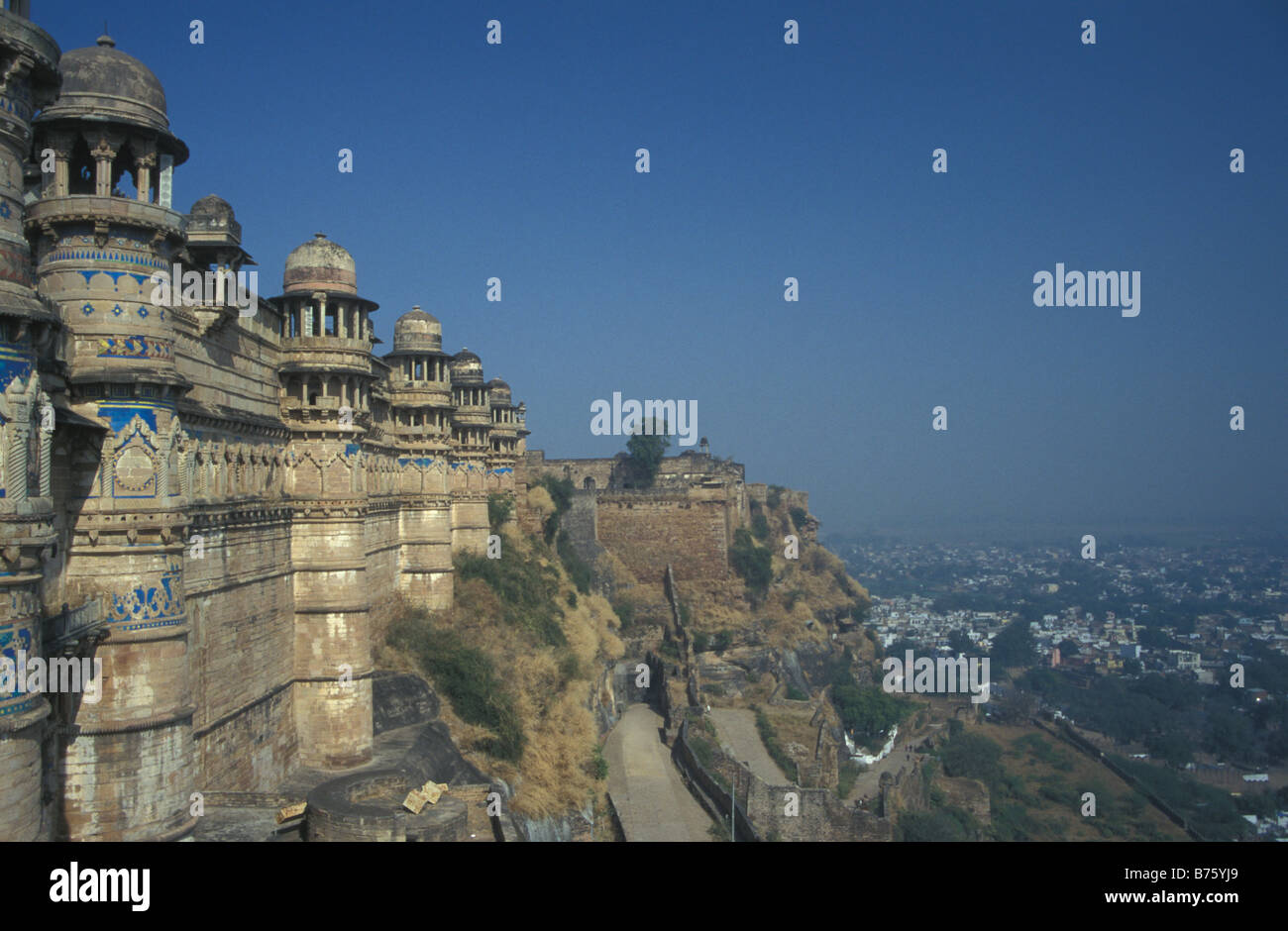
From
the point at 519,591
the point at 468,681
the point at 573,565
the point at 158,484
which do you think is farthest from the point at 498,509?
the point at 158,484

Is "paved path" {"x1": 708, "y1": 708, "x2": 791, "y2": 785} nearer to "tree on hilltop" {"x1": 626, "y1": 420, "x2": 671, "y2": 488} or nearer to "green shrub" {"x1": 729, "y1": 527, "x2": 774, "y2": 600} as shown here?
"green shrub" {"x1": 729, "y1": 527, "x2": 774, "y2": 600}

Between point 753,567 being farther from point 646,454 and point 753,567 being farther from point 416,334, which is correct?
point 416,334

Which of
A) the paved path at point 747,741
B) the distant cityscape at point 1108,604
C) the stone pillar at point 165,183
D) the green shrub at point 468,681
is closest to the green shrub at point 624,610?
the paved path at point 747,741

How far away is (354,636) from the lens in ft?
54.5

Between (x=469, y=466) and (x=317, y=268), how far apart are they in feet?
40.0

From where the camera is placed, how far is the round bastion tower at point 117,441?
9938mm

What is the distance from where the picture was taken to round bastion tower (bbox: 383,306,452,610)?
2342 centimetres

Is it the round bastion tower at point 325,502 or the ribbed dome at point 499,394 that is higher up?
the ribbed dome at point 499,394

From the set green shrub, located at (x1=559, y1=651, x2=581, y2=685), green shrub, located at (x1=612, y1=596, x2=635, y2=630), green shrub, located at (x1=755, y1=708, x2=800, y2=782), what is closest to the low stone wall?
green shrub, located at (x1=755, y1=708, x2=800, y2=782)

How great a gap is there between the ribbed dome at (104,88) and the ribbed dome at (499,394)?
25.6m

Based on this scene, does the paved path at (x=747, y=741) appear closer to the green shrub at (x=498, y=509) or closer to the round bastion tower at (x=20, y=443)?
the green shrub at (x=498, y=509)

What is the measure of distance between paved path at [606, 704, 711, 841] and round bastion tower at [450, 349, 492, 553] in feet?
25.0

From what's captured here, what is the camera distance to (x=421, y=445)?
2392 centimetres
